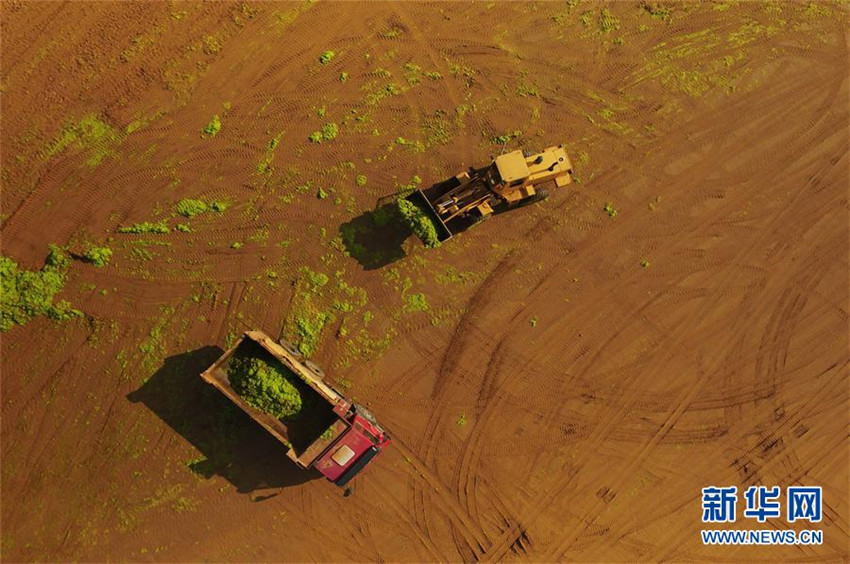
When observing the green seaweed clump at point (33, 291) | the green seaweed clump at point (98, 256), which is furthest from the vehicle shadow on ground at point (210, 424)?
the green seaweed clump at point (98, 256)

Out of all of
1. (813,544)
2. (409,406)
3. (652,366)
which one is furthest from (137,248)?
(813,544)

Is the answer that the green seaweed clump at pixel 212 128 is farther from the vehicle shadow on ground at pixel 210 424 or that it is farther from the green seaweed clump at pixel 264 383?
the green seaweed clump at pixel 264 383

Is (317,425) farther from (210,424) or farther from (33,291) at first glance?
(33,291)

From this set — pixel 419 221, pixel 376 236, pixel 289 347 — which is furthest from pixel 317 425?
pixel 419 221

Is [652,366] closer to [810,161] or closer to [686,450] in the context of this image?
[686,450]

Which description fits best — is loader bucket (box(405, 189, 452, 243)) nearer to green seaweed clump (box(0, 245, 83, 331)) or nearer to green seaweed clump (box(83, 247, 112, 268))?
green seaweed clump (box(83, 247, 112, 268))

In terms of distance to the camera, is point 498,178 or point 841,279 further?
point 841,279

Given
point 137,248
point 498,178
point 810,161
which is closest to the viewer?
point 498,178
